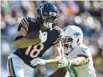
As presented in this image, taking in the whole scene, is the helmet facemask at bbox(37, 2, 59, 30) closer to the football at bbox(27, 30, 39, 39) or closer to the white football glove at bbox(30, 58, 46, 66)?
the football at bbox(27, 30, 39, 39)

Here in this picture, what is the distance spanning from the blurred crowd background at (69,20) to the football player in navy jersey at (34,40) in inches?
154

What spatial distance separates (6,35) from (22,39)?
16.5 ft

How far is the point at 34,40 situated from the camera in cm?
608

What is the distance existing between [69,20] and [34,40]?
20.3 ft

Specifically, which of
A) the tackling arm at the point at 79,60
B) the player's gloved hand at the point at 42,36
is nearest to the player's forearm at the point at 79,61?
the tackling arm at the point at 79,60

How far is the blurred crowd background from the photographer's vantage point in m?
10.6

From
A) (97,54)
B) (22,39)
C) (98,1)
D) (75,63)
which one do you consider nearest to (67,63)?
(75,63)

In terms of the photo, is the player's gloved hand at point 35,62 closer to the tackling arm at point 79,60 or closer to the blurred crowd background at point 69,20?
the tackling arm at point 79,60

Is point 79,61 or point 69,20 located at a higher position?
point 69,20

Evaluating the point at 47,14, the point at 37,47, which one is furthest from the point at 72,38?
the point at 47,14

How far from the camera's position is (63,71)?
6848 mm

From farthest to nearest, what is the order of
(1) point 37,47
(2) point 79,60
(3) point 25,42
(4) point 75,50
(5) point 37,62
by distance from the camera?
(4) point 75,50
(2) point 79,60
(1) point 37,47
(3) point 25,42
(5) point 37,62

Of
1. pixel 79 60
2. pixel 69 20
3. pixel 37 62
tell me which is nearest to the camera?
pixel 37 62

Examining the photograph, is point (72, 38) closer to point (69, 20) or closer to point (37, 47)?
point (37, 47)
